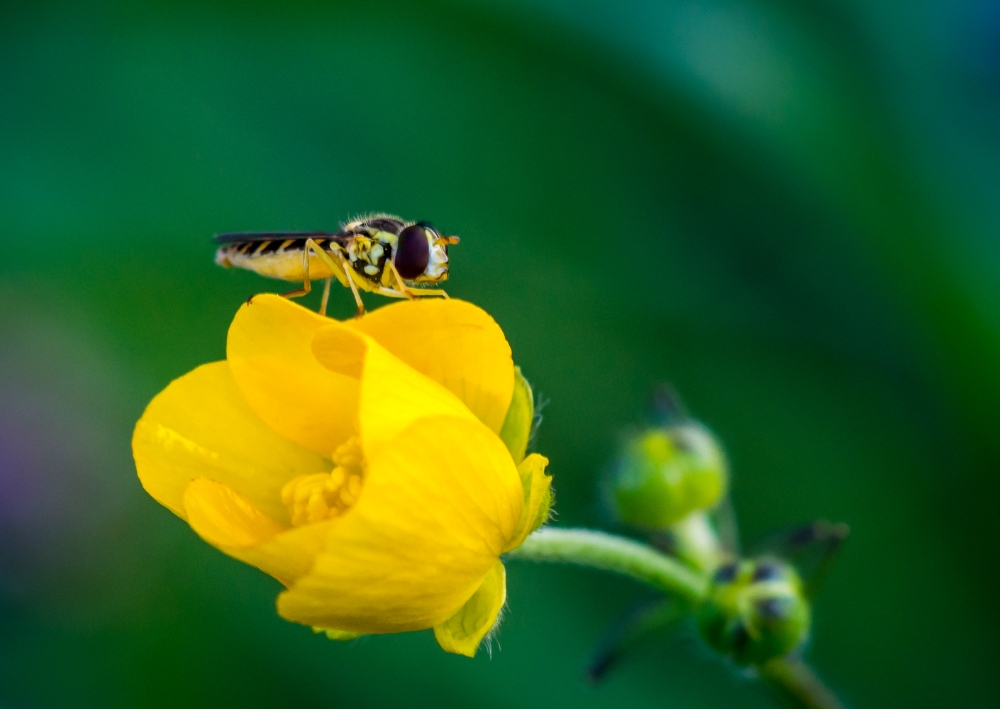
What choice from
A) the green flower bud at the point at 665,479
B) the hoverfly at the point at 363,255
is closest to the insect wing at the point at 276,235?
the hoverfly at the point at 363,255

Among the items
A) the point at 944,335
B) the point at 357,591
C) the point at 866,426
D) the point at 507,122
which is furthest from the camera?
the point at 507,122

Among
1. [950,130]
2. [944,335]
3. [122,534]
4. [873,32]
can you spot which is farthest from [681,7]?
[122,534]

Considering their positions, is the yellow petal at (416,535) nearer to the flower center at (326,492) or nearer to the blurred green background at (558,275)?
the flower center at (326,492)

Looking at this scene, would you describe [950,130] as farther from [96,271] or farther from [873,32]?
[96,271]

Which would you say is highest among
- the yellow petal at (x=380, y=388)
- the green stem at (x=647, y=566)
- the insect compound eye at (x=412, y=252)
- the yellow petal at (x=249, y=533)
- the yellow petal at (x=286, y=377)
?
the insect compound eye at (x=412, y=252)

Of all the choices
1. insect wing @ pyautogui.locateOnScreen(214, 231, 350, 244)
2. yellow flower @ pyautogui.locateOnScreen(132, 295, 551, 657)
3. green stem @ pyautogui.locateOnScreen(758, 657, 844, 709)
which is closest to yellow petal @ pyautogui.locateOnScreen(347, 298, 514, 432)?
yellow flower @ pyautogui.locateOnScreen(132, 295, 551, 657)
